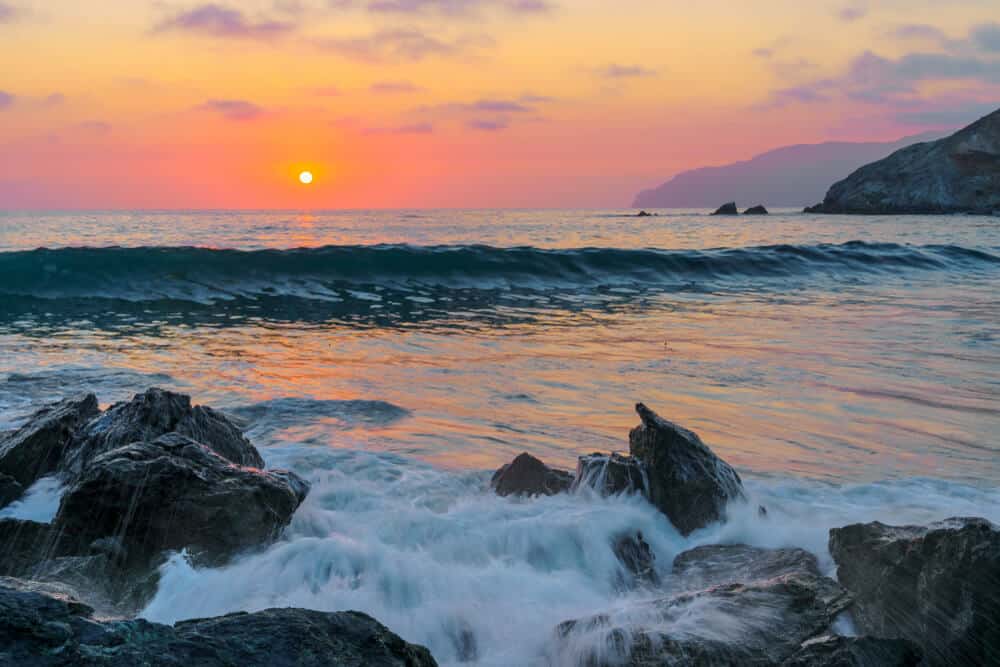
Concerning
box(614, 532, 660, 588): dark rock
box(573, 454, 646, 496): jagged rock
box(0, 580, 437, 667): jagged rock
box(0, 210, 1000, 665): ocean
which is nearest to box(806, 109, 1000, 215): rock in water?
box(0, 210, 1000, 665): ocean

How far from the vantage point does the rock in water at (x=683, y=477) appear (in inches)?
Answer: 171

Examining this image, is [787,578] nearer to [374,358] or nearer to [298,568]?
[298,568]

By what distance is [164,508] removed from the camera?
3.72 m

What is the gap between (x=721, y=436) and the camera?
592 centimetres

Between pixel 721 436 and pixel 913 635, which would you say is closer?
pixel 913 635

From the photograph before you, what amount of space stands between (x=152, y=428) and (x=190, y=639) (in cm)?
292

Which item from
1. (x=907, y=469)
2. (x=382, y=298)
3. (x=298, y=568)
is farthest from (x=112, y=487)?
(x=382, y=298)

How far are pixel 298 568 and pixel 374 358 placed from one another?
5862 mm

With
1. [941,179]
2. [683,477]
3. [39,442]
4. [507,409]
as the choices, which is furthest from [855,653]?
[941,179]

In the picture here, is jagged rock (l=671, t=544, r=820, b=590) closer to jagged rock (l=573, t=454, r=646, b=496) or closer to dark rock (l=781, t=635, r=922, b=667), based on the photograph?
jagged rock (l=573, t=454, r=646, b=496)

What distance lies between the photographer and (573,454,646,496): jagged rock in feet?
14.9

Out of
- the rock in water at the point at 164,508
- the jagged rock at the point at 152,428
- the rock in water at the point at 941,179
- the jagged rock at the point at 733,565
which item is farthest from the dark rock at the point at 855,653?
the rock in water at the point at 941,179

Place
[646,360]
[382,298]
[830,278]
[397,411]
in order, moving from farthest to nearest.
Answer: [830,278]
[382,298]
[646,360]
[397,411]

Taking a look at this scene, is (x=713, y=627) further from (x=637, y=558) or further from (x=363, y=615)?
(x=363, y=615)
